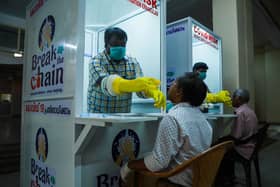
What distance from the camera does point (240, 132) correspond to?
2.47 m

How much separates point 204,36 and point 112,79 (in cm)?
204

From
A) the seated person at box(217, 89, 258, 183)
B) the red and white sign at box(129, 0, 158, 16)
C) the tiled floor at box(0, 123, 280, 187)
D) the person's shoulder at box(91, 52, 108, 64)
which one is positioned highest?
the red and white sign at box(129, 0, 158, 16)

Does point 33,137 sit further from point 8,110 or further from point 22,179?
point 8,110

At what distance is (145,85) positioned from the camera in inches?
52.8

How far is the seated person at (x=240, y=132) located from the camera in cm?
232

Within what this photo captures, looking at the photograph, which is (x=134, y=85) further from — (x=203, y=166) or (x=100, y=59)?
(x=203, y=166)

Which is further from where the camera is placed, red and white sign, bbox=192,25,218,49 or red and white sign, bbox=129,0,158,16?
red and white sign, bbox=192,25,218,49

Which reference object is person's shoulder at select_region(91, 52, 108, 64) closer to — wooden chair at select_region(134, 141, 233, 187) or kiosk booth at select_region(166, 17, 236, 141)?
wooden chair at select_region(134, 141, 233, 187)

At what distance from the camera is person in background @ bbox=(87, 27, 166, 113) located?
1.43m

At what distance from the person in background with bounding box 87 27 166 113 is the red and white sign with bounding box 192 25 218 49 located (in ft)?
4.54

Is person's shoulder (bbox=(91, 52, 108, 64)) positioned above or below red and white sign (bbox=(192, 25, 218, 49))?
below

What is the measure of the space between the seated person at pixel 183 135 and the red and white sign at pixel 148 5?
1103 millimetres

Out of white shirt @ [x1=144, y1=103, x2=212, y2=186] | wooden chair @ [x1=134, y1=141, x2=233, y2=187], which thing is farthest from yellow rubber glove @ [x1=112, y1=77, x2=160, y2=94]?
wooden chair @ [x1=134, y1=141, x2=233, y2=187]

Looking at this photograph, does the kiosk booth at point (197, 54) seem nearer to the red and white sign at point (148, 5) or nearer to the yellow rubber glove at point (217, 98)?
the yellow rubber glove at point (217, 98)
